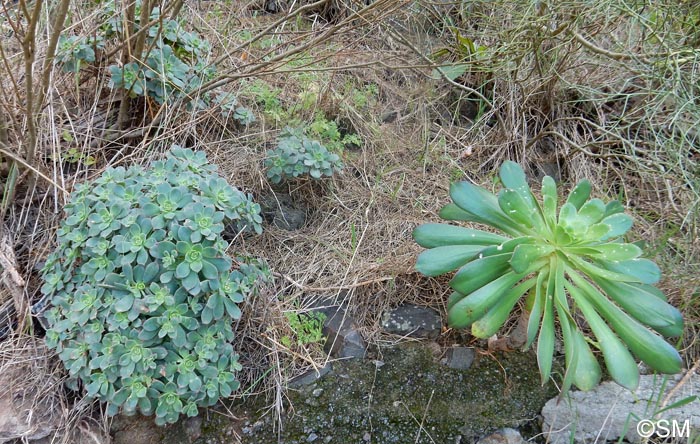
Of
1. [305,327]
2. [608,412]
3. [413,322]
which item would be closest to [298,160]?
[305,327]

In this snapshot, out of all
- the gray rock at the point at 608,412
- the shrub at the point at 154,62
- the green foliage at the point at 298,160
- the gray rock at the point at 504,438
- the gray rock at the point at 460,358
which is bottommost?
the gray rock at the point at 504,438

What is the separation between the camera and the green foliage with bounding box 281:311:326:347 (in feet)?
5.85

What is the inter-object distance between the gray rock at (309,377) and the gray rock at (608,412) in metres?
0.72

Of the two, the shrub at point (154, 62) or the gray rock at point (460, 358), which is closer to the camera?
the gray rock at point (460, 358)

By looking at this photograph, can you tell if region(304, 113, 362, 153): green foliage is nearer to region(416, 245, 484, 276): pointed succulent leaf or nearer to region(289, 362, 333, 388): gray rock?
region(416, 245, 484, 276): pointed succulent leaf

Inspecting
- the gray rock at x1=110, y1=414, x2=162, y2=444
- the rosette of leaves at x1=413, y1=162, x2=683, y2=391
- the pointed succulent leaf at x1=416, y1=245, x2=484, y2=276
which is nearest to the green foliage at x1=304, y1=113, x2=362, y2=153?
the rosette of leaves at x1=413, y1=162, x2=683, y2=391

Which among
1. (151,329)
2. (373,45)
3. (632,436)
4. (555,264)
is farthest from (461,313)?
(373,45)

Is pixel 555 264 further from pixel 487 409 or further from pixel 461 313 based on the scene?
pixel 487 409

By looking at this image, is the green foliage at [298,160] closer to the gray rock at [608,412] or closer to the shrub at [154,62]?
the shrub at [154,62]

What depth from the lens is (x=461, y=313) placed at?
1576 millimetres

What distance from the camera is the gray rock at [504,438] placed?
1.61 m

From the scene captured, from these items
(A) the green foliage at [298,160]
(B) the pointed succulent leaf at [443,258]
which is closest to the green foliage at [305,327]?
(B) the pointed succulent leaf at [443,258]

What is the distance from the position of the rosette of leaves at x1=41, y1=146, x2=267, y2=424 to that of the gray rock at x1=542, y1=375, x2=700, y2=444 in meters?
1.01

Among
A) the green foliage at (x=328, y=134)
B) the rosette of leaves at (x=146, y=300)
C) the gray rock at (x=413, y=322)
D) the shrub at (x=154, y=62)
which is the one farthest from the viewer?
the green foliage at (x=328, y=134)
